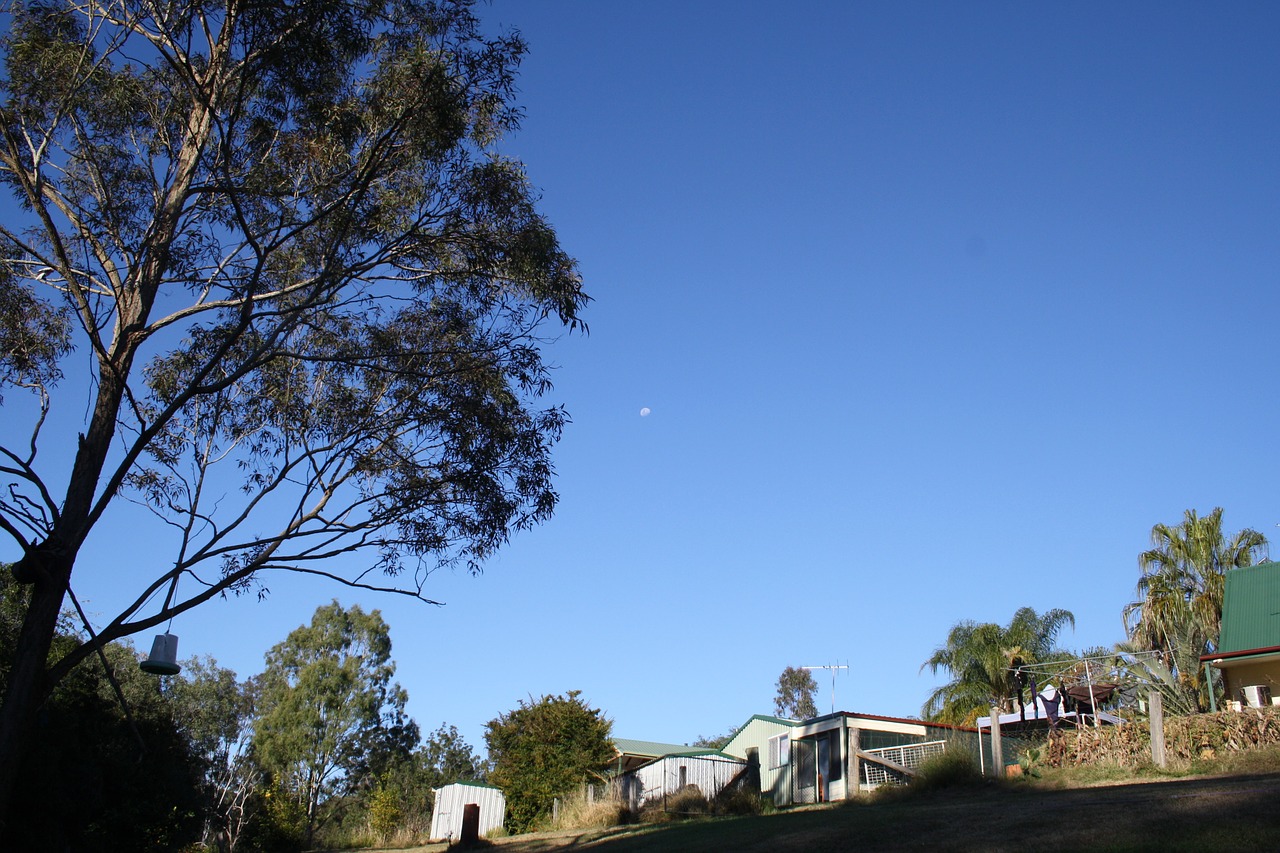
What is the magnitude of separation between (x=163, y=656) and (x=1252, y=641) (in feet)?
71.9

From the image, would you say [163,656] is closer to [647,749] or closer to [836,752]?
[836,752]

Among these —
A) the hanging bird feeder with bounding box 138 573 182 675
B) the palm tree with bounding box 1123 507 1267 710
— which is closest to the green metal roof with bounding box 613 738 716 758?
the palm tree with bounding box 1123 507 1267 710

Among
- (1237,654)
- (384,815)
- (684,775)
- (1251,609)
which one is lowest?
(384,815)

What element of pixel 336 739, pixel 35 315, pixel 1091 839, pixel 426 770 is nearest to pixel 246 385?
pixel 35 315

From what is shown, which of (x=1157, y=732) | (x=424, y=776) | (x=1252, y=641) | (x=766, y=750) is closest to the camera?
(x=1157, y=732)

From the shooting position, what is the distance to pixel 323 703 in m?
50.0

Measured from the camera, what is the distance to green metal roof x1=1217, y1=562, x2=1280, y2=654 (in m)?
22.3

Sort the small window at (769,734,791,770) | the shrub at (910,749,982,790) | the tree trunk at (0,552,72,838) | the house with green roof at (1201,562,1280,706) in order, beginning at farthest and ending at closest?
the small window at (769,734,791,770), the house with green roof at (1201,562,1280,706), the shrub at (910,749,982,790), the tree trunk at (0,552,72,838)

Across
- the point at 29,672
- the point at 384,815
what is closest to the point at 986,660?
the point at 384,815

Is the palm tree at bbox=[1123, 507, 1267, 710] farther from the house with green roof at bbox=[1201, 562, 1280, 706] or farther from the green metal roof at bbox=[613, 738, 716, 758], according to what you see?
the green metal roof at bbox=[613, 738, 716, 758]

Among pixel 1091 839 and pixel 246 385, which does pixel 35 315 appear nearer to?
pixel 246 385

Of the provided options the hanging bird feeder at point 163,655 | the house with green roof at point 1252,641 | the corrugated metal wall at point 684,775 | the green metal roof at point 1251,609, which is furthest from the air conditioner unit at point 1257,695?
the hanging bird feeder at point 163,655

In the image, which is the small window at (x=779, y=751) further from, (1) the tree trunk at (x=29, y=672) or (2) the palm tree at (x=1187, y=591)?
(1) the tree trunk at (x=29, y=672)

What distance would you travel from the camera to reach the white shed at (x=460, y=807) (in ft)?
110
